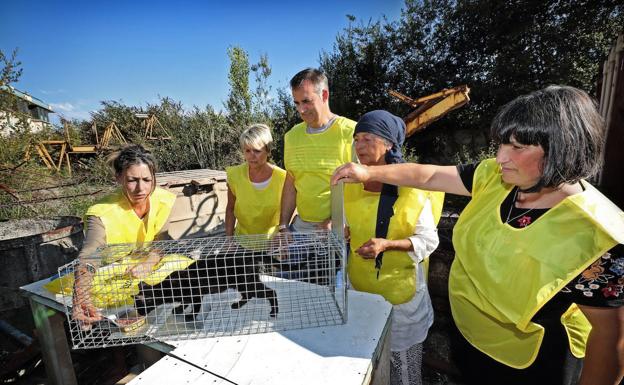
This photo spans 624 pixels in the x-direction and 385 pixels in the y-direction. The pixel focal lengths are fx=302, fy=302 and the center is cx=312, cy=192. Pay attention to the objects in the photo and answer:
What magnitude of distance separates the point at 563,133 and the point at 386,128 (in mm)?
926

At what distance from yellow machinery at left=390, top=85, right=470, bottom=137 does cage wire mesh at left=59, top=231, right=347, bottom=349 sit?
6.14 meters

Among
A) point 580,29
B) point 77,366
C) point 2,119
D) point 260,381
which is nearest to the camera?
point 260,381

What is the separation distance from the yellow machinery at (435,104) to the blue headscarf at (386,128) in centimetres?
545

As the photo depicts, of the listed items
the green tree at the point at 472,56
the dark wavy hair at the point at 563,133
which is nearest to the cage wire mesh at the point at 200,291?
the dark wavy hair at the point at 563,133

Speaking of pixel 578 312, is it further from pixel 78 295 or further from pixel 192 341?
pixel 78 295

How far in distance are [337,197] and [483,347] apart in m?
0.92

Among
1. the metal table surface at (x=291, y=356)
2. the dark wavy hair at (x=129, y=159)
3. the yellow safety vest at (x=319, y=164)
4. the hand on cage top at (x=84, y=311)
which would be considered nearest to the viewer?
the metal table surface at (x=291, y=356)

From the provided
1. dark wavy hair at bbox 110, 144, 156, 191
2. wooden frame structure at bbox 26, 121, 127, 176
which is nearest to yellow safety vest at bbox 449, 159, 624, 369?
dark wavy hair at bbox 110, 144, 156, 191

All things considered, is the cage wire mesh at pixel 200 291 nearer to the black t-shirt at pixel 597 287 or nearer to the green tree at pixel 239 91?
the black t-shirt at pixel 597 287

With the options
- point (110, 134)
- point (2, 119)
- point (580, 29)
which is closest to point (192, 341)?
point (2, 119)

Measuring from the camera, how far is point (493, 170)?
1.40 meters

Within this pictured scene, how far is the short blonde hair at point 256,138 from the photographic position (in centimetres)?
259

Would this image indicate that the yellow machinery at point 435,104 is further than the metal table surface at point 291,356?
Yes

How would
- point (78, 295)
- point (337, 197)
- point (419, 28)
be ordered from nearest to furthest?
point (78, 295)
point (337, 197)
point (419, 28)
